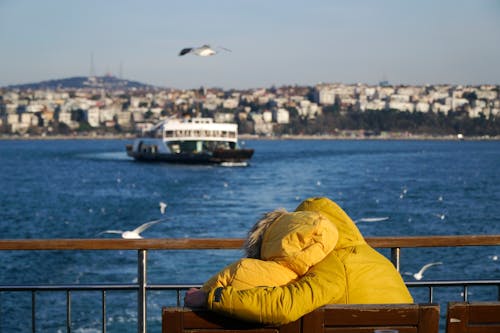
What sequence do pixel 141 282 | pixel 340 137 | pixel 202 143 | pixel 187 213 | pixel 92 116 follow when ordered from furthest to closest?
pixel 92 116, pixel 340 137, pixel 202 143, pixel 187 213, pixel 141 282

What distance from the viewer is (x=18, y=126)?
196 metres

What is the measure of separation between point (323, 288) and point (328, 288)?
0.02 m

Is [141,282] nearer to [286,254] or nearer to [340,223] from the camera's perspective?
[340,223]

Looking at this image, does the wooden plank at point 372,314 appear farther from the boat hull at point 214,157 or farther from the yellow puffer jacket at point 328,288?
the boat hull at point 214,157

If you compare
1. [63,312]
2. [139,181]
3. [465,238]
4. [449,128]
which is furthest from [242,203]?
[449,128]

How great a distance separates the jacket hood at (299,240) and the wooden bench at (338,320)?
0.15 meters

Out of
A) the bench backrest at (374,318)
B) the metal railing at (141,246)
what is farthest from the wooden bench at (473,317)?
the metal railing at (141,246)

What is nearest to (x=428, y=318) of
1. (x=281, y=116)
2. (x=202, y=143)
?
(x=202, y=143)

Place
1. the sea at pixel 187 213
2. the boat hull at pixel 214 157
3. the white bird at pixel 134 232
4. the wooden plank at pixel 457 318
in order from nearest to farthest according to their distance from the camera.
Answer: the wooden plank at pixel 457 318, the white bird at pixel 134 232, the sea at pixel 187 213, the boat hull at pixel 214 157

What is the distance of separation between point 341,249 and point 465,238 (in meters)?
1.77

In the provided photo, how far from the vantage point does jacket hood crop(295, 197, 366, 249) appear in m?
2.73

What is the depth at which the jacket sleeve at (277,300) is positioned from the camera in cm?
245

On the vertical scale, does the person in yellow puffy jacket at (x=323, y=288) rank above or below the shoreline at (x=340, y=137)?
above

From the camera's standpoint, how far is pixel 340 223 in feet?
9.09
